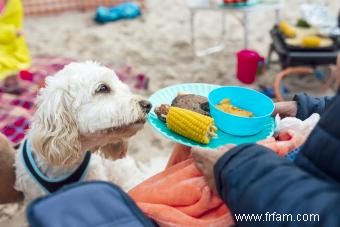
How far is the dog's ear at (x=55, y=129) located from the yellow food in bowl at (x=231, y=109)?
0.48 metres

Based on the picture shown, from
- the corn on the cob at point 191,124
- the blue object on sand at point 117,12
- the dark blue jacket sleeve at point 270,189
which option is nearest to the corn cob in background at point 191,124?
the corn on the cob at point 191,124

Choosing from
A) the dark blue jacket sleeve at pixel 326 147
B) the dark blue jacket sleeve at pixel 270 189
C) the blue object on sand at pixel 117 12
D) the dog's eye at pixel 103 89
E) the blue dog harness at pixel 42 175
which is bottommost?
the blue object on sand at pixel 117 12

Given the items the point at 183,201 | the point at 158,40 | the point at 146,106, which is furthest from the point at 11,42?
the point at 183,201

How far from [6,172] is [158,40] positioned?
2.12 meters

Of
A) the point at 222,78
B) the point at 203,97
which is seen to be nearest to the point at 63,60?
the point at 222,78

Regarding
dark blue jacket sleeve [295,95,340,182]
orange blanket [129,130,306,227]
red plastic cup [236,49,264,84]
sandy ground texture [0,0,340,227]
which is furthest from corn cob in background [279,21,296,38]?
dark blue jacket sleeve [295,95,340,182]

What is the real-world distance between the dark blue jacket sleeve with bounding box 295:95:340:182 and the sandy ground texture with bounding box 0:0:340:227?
1.49m

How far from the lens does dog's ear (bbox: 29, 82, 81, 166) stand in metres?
1.26

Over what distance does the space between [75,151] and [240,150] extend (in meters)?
0.64

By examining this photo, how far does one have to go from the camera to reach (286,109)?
1264 millimetres

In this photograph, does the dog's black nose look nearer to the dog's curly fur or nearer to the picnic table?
the dog's curly fur

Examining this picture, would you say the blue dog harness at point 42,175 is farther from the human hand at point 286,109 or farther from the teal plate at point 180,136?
the human hand at point 286,109

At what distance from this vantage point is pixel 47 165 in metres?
1.41

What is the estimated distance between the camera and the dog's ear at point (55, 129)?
4.15ft
